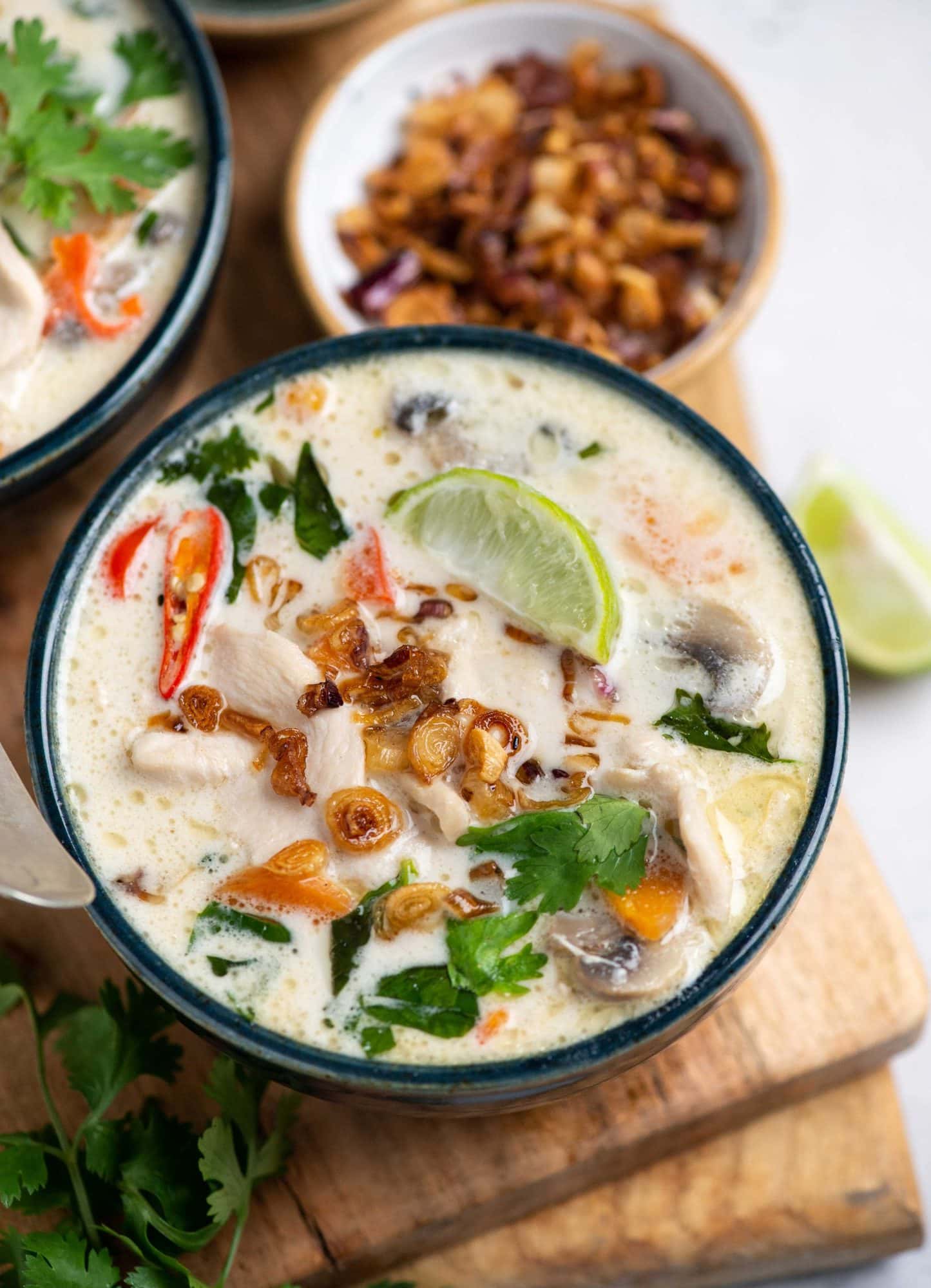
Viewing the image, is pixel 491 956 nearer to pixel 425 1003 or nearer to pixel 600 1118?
pixel 425 1003

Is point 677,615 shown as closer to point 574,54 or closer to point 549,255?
point 549,255

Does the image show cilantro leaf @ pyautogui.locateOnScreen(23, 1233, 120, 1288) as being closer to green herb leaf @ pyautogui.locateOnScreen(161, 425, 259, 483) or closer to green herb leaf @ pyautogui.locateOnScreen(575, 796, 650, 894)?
green herb leaf @ pyautogui.locateOnScreen(575, 796, 650, 894)

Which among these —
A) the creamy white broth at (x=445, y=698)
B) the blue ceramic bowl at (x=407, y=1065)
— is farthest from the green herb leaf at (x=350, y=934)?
the blue ceramic bowl at (x=407, y=1065)

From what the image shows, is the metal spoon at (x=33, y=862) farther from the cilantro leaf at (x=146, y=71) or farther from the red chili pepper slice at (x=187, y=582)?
the cilantro leaf at (x=146, y=71)

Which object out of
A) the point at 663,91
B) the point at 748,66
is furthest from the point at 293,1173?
the point at 748,66

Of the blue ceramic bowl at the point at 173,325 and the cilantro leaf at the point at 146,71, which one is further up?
the cilantro leaf at the point at 146,71

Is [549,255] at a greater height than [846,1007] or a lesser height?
greater
